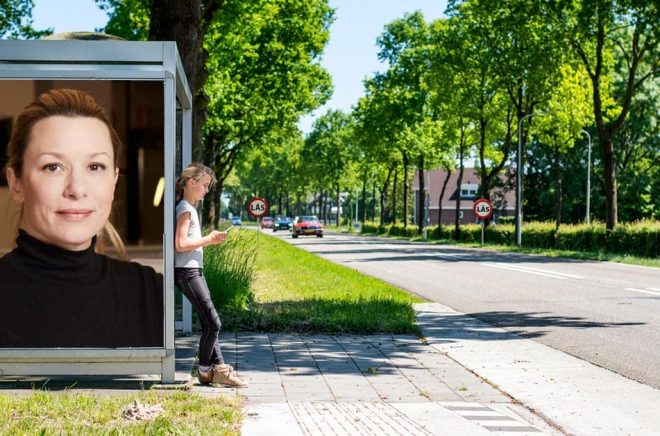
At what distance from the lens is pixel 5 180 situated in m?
7.62

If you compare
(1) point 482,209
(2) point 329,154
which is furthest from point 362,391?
(2) point 329,154

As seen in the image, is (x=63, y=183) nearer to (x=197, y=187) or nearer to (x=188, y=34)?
(x=197, y=187)

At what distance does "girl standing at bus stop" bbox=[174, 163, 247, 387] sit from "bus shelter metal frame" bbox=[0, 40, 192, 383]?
0.11 metres

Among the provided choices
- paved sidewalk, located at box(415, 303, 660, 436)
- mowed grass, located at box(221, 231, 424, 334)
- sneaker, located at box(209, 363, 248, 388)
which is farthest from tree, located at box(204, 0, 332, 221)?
sneaker, located at box(209, 363, 248, 388)

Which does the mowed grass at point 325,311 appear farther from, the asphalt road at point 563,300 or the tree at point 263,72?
the tree at point 263,72

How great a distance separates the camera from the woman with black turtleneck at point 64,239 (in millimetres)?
7520

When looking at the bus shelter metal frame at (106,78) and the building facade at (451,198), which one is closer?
the bus shelter metal frame at (106,78)

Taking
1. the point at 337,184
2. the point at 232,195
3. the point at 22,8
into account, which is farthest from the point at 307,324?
the point at 232,195

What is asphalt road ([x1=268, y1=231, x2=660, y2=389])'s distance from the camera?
10.7m

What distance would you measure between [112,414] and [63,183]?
7.18 feet

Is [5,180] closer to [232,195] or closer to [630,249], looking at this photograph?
[630,249]

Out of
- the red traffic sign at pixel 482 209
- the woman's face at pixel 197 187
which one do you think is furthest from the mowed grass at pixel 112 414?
the red traffic sign at pixel 482 209

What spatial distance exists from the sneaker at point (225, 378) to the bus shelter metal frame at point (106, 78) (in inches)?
14.3

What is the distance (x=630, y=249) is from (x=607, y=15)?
827 centimetres
